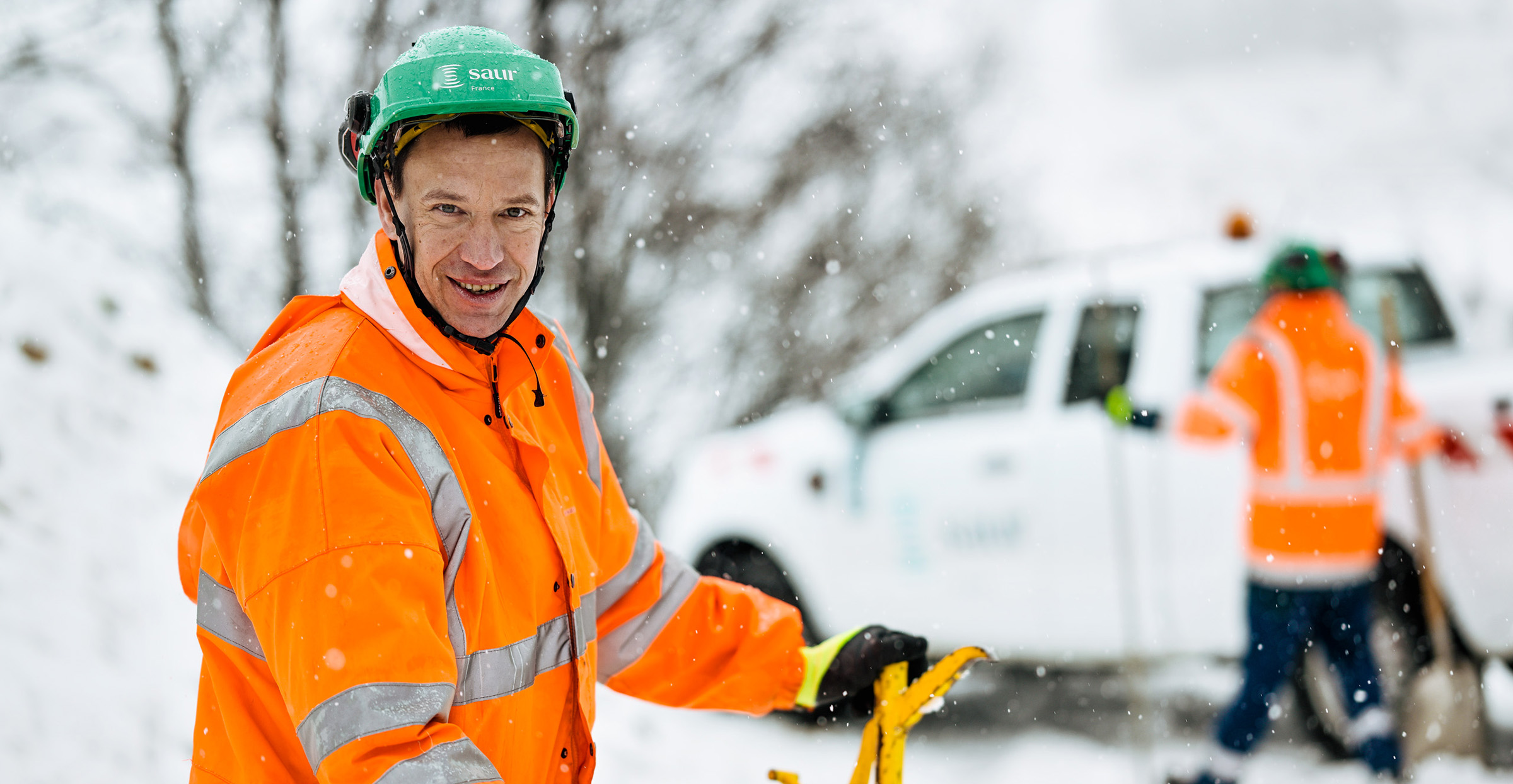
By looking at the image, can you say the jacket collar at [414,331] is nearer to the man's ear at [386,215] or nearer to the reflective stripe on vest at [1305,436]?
the man's ear at [386,215]

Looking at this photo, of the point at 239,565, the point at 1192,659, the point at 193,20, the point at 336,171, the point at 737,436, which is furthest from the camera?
the point at 336,171

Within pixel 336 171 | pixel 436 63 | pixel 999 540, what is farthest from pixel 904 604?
pixel 336 171

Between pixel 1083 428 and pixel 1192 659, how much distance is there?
1.27m

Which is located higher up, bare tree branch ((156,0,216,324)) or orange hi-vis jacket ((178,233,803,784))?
bare tree branch ((156,0,216,324))

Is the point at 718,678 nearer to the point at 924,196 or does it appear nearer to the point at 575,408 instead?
the point at 575,408

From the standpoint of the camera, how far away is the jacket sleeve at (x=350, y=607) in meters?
1.21

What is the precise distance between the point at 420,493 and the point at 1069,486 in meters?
3.87

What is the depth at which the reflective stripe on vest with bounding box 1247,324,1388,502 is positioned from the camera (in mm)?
4074

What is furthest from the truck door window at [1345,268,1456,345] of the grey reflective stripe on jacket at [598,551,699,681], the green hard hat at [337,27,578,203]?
the green hard hat at [337,27,578,203]

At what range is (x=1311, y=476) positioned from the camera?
408cm

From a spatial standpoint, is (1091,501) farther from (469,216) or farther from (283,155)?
(283,155)

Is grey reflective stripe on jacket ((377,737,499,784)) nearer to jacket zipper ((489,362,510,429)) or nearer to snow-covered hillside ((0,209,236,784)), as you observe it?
jacket zipper ((489,362,510,429))

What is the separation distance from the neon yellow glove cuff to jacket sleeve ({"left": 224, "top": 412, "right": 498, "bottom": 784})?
0.77 meters

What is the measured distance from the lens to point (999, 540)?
4.89m
